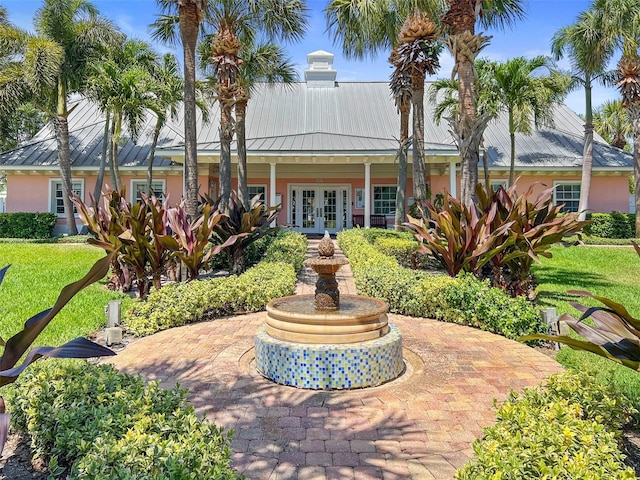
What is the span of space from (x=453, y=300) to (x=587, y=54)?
16.5 meters

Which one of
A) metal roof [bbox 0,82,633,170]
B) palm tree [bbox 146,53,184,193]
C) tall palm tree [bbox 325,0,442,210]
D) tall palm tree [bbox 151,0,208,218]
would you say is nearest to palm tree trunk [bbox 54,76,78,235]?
metal roof [bbox 0,82,633,170]

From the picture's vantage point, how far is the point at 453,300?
20.5ft

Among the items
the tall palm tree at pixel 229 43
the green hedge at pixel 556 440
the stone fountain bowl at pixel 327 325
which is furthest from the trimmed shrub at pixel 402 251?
the green hedge at pixel 556 440

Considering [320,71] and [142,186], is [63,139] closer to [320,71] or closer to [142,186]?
[142,186]

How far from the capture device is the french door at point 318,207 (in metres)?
21.0

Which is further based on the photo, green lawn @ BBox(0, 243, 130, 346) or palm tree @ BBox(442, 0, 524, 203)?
palm tree @ BBox(442, 0, 524, 203)

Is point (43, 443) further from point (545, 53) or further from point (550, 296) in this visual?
point (545, 53)

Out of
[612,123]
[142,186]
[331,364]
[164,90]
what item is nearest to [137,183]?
[142,186]

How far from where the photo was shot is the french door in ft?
69.1

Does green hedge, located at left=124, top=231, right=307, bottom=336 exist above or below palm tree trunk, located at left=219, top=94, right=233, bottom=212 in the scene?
below

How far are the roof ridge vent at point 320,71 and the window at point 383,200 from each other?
7.98 metres

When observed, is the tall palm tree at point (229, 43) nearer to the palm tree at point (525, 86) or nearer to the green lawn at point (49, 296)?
the green lawn at point (49, 296)

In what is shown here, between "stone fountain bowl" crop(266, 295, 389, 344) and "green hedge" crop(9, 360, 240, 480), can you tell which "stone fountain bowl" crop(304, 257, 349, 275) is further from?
"green hedge" crop(9, 360, 240, 480)

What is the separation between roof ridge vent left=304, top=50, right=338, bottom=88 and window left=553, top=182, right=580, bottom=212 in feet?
43.5
